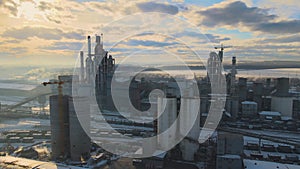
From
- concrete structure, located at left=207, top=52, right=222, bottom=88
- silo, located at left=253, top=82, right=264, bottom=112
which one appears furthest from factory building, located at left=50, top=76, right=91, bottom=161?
silo, located at left=253, top=82, right=264, bottom=112

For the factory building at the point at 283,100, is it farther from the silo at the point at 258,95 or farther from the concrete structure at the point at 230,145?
the concrete structure at the point at 230,145

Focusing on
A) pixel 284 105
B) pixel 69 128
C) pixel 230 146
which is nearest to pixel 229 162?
pixel 230 146

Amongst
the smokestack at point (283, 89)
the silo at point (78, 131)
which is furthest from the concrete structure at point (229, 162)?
the smokestack at point (283, 89)

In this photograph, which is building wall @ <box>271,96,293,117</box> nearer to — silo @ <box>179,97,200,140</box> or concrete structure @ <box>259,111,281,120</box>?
concrete structure @ <box>259,111,281,120</box>

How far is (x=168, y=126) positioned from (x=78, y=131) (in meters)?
2.07

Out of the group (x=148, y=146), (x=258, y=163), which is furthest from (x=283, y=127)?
(x=148, y=146)

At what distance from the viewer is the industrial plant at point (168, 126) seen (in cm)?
451

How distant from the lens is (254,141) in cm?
621

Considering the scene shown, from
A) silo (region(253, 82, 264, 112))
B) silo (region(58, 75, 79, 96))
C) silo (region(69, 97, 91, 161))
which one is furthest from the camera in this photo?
silo (region(58, 75, 79, 96))

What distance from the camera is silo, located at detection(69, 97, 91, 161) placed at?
189 inches

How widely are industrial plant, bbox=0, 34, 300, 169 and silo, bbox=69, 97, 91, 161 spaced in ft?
0.07

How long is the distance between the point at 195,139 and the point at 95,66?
720 cm

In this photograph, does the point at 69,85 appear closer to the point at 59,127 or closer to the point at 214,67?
the point at 59,127

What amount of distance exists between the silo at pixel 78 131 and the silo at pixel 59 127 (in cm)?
25
